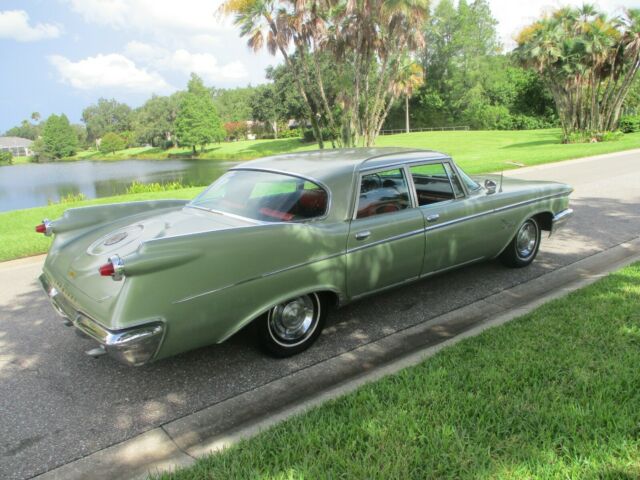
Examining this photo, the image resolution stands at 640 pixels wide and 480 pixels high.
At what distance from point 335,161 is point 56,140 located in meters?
102

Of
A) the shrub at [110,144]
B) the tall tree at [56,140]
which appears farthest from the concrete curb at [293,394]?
the shrub at [110,144]

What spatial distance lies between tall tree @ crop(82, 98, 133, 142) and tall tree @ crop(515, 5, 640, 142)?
111 metres

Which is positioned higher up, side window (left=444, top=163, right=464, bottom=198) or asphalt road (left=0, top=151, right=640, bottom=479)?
side window (left=444, top=163, right=464, bottom=198)

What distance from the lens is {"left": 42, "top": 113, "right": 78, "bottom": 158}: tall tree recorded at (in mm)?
89919

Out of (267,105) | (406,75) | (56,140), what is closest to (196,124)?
(267,105)

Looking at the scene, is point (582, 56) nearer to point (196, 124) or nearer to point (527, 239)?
point (527, 239)

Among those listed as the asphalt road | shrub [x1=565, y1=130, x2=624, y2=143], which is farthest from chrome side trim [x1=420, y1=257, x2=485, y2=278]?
shrub [x1=565, y1=130, x2=624, y2=143]

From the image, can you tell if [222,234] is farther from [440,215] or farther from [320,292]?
[440,215]

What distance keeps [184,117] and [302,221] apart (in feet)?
253

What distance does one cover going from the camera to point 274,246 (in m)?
3.33

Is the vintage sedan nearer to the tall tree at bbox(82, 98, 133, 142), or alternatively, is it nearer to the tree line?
the tree line

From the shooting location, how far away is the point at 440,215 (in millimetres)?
4406

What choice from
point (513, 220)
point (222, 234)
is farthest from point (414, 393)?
point (513, 220)

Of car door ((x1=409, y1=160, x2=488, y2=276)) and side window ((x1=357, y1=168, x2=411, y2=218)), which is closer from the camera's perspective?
side window ((x1=357, y1=168, x2=411, y2=218))
